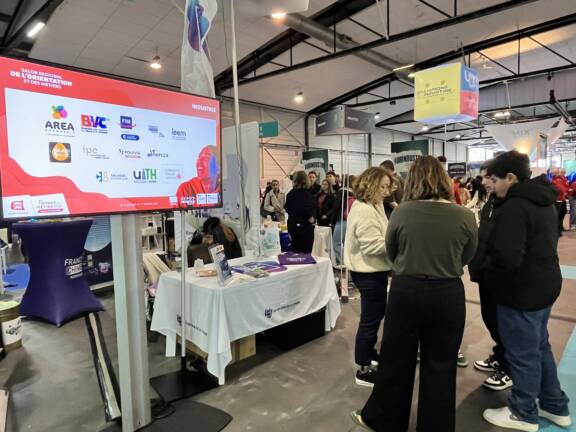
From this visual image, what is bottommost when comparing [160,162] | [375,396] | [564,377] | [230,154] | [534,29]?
[564,377]

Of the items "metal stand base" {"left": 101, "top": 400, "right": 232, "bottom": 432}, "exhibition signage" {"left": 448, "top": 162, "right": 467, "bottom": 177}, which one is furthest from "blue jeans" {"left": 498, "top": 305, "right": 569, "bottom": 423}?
"exhibition signage" {"left": 448, "top": 162, "right": 467, "bottom": 177}

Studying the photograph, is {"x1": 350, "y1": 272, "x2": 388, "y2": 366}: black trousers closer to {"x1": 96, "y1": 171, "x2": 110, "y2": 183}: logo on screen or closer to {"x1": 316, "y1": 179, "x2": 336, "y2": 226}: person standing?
{"x1": 96, "y1": 171, "x2": 110, "y2": 183}: logo on screen

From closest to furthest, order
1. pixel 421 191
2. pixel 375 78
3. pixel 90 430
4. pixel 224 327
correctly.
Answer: pixel 421 191
pixel 90 430
pixel 224 327
pixel 375 78

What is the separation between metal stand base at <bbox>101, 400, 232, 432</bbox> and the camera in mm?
1925

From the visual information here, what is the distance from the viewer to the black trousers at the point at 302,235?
15.0ft

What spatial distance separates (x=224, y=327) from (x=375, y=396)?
0.93 metres

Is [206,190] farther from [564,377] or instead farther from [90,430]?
[564,377]

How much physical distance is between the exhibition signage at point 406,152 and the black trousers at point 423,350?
6.08 meters

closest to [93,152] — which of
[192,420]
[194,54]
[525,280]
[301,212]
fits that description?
[194,54]

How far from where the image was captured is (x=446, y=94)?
4078 millimetres

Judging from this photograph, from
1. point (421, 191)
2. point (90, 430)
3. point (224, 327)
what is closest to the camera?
point (421, 191)

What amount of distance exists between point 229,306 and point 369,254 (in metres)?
0.91

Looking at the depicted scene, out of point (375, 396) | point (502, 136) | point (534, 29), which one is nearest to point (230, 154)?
point (375, 396)

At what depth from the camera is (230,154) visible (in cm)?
332
